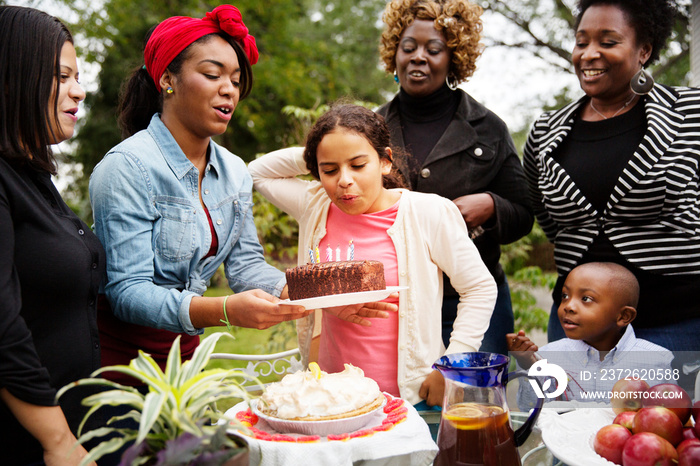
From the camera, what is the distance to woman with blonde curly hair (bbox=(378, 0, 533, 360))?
3.06 metres

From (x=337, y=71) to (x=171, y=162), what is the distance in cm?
1577

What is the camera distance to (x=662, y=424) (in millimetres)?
1540

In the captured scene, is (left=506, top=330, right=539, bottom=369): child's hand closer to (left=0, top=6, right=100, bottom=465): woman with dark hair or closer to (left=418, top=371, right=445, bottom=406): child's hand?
(left=418, top=371, right=445, bottom=406): child's hand

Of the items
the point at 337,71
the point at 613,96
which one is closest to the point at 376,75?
the point at 337,71

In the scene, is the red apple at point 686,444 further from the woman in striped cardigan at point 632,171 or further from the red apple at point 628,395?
the woman in striped cardigan at point 632,171

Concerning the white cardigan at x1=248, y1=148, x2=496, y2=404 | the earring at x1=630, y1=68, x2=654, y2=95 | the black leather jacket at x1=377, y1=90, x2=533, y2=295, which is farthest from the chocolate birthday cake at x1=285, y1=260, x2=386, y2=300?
the earring at x1=630, y1=68, x2=654, y2=95

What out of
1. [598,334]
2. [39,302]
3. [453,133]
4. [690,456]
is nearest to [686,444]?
[690,456]

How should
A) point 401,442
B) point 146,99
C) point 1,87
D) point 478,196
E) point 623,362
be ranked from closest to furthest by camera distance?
point 401,442 < point 1,87 < point 146,99 < point 623,362 < point 478,196

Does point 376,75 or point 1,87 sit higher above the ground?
point 376,75

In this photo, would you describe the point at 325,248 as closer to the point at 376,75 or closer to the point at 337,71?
the point at 337,71

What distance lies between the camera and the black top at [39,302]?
156 centimetres

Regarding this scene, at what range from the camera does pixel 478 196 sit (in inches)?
116

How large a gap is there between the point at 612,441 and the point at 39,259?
1678 millimetres

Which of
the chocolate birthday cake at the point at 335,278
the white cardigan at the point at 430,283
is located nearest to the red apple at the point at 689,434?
the white cardigan at the point at 430,283
